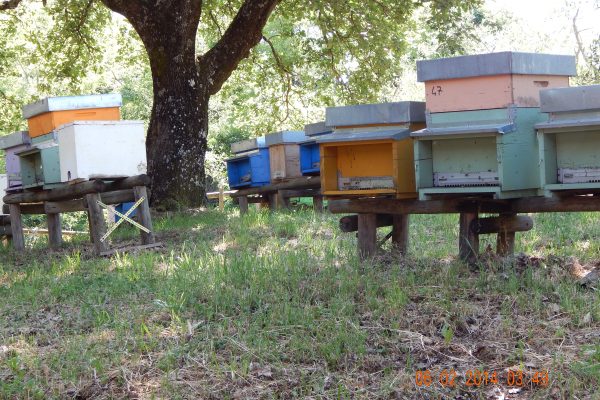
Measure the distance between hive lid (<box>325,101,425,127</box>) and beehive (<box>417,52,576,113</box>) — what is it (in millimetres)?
361

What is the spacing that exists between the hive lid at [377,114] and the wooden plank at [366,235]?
0.93 m

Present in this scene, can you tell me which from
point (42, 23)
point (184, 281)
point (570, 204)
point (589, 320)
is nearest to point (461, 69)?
point (570, 204)

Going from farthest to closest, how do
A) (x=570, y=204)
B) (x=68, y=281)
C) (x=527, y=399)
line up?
(x=68, y=281) → (x=570, y=204) → (x=527, y=399)

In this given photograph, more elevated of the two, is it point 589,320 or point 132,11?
point 132,11

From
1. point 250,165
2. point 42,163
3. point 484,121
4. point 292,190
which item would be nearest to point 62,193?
point 42,163

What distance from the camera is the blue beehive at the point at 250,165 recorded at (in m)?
14.1

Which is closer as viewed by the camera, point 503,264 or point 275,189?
point 503,264

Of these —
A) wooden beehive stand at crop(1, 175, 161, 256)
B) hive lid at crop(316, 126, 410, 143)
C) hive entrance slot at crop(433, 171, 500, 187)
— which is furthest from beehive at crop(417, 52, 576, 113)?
wooden beehive stand at crop(1, 175, 161, 256)

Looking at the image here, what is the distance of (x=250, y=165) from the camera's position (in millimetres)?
14281

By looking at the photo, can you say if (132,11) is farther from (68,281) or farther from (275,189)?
(68,281)

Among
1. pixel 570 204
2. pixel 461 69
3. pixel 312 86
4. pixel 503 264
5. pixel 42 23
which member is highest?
pixel 42 23

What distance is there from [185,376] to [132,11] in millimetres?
9439

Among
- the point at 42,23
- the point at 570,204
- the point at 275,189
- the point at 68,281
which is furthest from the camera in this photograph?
the point at 42,23

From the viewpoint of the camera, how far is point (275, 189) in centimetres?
1389
